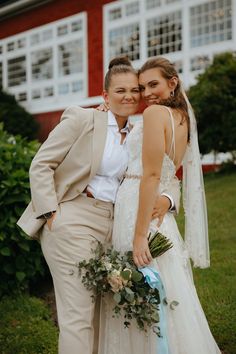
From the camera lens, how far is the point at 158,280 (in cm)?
305

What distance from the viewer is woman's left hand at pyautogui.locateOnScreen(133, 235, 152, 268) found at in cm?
311

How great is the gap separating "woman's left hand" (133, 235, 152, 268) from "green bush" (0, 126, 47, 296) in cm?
216

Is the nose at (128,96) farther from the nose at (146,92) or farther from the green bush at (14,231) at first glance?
the green bush at (14,231)

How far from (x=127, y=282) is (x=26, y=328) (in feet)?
6.95

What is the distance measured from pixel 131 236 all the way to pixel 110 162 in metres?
0.48

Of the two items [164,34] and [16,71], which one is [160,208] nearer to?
[164,34]

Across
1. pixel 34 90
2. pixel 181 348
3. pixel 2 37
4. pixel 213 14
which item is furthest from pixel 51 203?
pixel 2 37

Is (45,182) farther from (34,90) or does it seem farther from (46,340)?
(34,90)

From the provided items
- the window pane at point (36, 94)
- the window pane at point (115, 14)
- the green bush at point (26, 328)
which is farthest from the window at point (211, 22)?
the green bush at point (26, 328)

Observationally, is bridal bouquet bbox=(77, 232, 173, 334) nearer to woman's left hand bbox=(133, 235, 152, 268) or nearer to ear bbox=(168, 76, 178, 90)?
woman's left hand bbox=(133, 235, 152, 268)

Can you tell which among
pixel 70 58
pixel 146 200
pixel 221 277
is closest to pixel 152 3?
pixel 70 58

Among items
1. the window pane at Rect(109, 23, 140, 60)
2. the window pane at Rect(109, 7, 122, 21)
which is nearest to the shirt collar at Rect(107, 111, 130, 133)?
the window pane at Rect(109, 23, 140, 60)

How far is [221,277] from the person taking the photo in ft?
17.3

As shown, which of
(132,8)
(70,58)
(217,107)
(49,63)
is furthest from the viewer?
(49,63)
